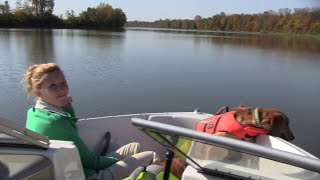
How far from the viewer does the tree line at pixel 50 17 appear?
5103cm

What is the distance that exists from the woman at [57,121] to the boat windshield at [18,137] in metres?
0.30

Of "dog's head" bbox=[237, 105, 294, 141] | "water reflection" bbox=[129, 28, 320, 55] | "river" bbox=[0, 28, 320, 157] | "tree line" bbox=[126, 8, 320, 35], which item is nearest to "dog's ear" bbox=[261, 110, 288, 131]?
"dog's head" bbox=[237, 105, 294, 141]

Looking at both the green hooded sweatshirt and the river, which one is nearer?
the green hooded sweatshirt

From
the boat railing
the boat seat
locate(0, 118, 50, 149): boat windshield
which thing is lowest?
the boat seat

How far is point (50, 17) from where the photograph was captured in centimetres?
5672

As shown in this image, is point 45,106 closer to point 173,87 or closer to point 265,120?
point 265,120

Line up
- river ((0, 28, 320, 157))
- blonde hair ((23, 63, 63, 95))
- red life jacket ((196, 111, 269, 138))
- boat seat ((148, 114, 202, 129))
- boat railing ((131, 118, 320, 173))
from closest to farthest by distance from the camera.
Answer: boat railing ((131, 118, 320, 173)) → blonde hair ((23, 63, 63, 95)) → red life jacket ((196, 111, 269, 138)) → boat seat ((148, 114, 202, 129)) → river ((0, 28, 320, 157))

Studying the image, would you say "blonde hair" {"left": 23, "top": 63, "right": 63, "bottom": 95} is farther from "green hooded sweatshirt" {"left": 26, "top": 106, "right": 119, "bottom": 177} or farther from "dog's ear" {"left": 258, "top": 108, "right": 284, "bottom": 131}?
"dog's ear" {"left": 258, "top": 108, "right": 284, "bottom": 131}

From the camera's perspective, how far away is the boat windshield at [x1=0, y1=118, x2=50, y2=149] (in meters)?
1.29

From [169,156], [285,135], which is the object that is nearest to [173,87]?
[285,135]

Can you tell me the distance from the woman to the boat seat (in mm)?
814

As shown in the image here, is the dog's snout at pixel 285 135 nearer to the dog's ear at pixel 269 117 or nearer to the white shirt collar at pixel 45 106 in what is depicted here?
the dog's ear at pixel 269 117

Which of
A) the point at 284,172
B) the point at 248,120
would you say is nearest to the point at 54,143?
the point at 284,172

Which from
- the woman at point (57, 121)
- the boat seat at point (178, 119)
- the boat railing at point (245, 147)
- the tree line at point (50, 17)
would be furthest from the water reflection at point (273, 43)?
the tree line at point (50, 17)
